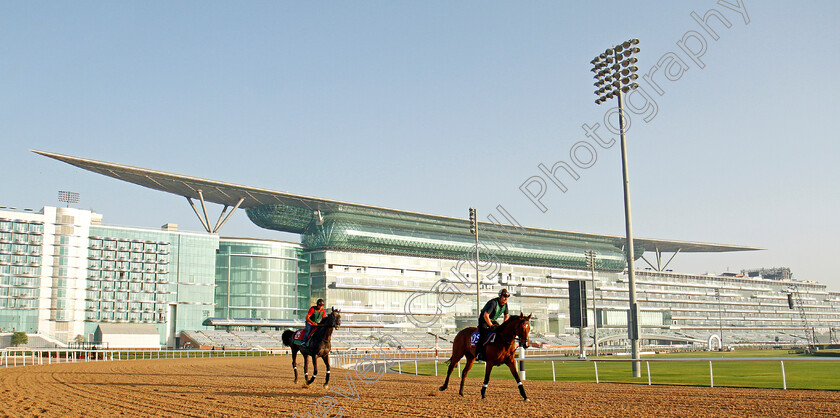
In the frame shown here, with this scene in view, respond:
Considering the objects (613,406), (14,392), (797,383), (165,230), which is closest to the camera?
(613,406)

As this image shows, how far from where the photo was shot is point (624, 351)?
72.2 meters

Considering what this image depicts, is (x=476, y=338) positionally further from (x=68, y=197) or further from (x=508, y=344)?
(x=68, y=197)

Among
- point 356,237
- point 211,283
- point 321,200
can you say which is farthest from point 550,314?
point 211,283

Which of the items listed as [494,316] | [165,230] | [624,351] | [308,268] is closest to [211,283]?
[165,230]

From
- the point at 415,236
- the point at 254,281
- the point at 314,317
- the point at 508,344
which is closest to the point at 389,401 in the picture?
the point at 508,344

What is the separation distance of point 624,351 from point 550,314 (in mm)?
41763

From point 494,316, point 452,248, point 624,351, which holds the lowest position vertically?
point 624,351

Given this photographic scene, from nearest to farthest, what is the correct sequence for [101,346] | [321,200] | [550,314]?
[101,346]
[321,200]
[550,314]

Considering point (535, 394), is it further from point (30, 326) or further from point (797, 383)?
point (30, 326)

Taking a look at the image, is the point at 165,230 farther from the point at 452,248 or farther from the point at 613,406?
the point at 613,406

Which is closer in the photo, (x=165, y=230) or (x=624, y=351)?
(x=624, y=351)

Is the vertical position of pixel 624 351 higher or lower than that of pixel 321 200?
lower

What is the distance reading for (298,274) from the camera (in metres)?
93.6

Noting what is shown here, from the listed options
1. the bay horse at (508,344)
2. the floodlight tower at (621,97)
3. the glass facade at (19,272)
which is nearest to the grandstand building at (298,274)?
the glass facade at (19,272)
